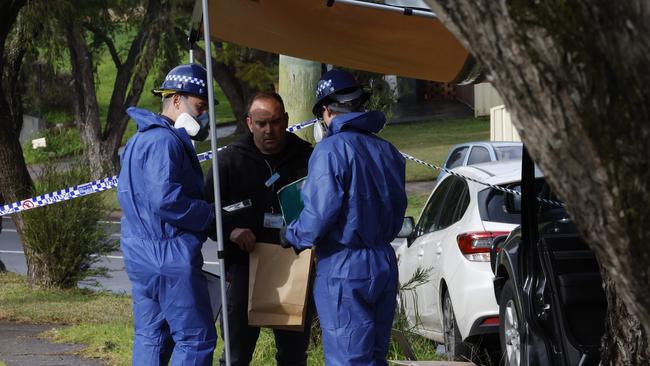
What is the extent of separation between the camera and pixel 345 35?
732cm

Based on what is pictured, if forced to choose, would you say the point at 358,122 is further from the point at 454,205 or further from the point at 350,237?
the point at 454,205

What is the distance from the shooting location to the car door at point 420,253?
9.07 m

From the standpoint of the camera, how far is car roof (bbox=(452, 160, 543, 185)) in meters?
8.18

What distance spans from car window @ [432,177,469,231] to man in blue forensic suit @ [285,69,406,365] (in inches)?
116

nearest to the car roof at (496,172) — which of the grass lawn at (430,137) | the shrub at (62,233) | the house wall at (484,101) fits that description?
the shrub at (62,233)

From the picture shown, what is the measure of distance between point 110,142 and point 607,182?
28.8 metres

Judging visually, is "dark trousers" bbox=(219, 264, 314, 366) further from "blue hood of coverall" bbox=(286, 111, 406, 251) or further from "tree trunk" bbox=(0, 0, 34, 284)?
"tree trunk" bbox=(0, 0, 34, 284)

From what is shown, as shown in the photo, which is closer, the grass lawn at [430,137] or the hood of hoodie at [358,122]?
the hood of hoodie at [358,122]

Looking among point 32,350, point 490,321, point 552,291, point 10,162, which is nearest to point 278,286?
point 552,291

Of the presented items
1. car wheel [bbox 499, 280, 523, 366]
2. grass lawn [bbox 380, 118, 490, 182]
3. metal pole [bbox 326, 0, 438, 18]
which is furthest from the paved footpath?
grass lawn [bbox 380, 118, 490, 182]

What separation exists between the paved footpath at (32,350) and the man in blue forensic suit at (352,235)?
10.7 feet

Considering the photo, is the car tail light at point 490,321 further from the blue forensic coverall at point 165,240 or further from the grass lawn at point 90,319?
the blue forensic coverall at point 165,240

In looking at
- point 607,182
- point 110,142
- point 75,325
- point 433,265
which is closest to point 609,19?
point 607,182

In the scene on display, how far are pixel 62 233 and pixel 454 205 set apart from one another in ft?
15.9
